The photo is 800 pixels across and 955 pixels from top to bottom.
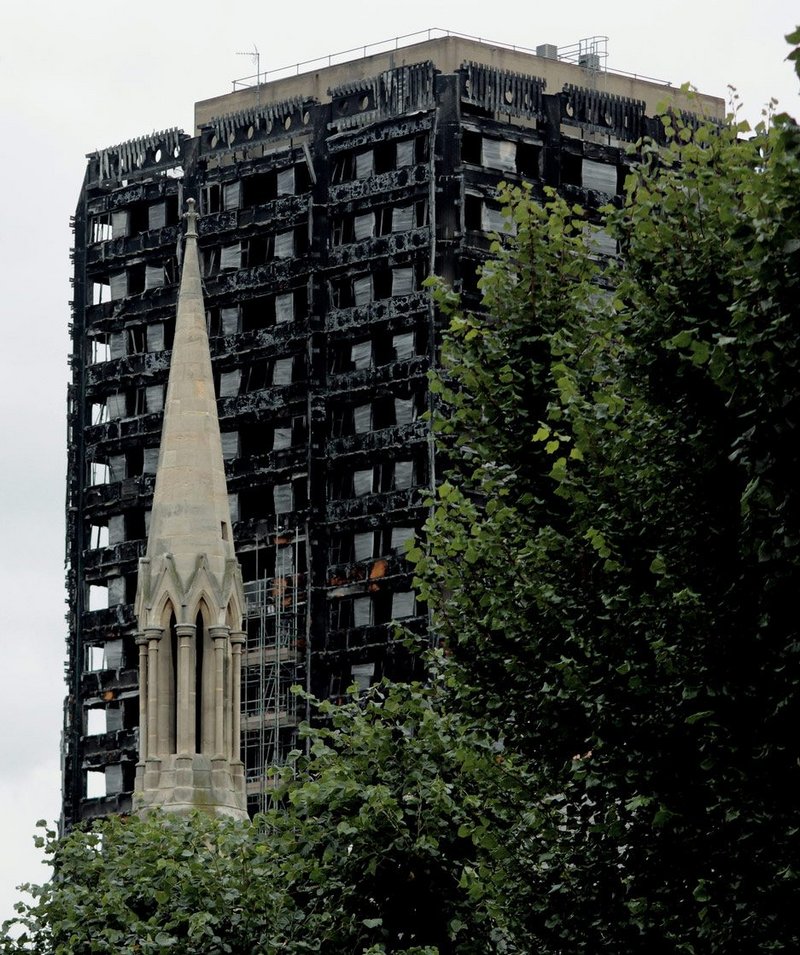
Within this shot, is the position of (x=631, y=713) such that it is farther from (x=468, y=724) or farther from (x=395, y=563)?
(x=395, y=563)

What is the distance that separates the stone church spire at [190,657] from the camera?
6184 centimetres

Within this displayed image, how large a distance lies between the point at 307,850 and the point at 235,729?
16.0 meters

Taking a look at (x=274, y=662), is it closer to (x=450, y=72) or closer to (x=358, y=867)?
(x=450, y=72)

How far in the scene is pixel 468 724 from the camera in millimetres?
43469

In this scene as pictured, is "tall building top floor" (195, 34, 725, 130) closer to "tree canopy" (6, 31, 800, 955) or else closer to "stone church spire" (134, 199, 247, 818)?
"stone church spire" (134, 199, 247, 818)

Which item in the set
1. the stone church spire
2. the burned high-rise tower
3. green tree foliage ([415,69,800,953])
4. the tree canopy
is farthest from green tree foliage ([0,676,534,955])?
the burned high-rise tower

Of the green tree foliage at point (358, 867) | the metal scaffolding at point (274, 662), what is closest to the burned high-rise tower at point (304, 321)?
the metal scaffolding at point (274, 662)

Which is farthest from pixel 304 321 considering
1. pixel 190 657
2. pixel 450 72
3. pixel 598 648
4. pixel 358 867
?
pixel 598 648

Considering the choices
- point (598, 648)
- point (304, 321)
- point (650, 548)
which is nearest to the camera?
point (650, 548)

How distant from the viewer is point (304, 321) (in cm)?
11350

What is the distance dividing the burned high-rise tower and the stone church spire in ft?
140

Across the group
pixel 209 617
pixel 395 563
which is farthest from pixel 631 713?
pixel 395 563

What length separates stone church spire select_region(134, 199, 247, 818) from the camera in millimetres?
61844

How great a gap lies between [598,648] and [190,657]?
23075 millimetres
